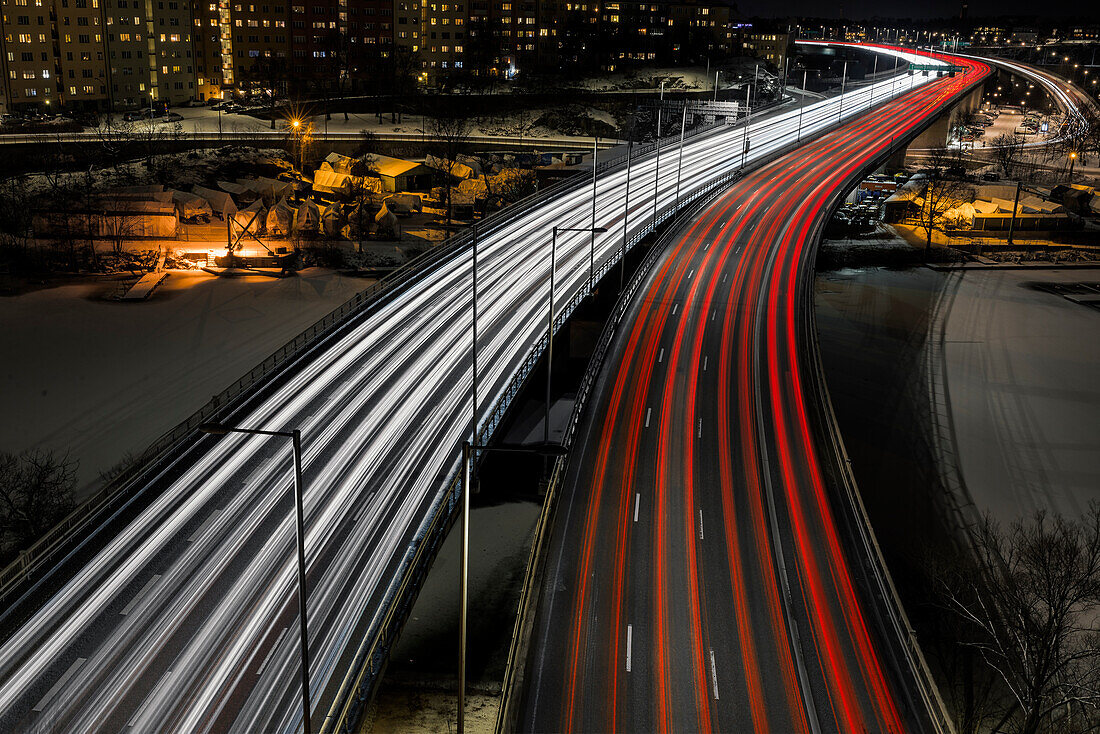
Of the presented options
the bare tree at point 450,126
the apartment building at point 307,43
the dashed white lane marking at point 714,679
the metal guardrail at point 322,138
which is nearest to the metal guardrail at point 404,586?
the dashed white lane marking at point 714,679

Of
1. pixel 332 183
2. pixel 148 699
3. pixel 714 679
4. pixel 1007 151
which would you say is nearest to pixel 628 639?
pixel 714 679

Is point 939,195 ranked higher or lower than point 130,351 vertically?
higher

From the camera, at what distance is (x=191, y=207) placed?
204 ft

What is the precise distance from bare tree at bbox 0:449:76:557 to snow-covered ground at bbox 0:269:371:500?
1.07 meters

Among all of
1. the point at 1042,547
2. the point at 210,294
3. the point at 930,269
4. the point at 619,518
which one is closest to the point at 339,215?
the point at 210,294

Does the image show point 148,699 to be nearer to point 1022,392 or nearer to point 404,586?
point 404,586

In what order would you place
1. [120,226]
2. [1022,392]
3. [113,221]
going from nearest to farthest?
[1022,392], [120,226], [113,221]

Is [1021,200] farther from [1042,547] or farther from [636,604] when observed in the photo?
[636,604]

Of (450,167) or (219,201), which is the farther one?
(450,167)

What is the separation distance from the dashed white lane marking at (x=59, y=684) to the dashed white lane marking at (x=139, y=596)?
1353mm

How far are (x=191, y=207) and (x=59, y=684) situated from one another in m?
52.9

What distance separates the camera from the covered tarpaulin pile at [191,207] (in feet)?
202

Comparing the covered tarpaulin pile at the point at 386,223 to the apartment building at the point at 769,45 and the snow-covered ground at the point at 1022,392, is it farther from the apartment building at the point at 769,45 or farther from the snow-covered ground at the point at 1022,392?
the apartment building at the point at 769,45

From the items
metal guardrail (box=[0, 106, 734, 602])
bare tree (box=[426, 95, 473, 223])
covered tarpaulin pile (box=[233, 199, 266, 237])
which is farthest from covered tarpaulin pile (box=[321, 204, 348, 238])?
metal guardrail (box=[0, 106, 734, 602])
